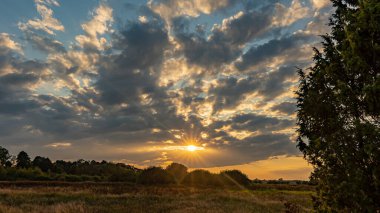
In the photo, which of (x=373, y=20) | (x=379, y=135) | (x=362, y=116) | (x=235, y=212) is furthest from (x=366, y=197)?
(x=235, y=212)

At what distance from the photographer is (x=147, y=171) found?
80.2m

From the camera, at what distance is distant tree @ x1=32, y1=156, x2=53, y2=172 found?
107 meters

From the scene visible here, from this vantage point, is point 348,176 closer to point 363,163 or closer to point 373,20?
point 363,163

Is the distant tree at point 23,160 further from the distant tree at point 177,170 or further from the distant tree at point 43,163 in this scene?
the distant tree at point 177,170

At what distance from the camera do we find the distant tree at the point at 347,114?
33.5 feet

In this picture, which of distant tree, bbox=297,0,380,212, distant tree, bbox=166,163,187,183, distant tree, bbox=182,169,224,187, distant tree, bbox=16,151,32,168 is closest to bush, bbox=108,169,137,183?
distant tree, bbox=166,163,187,183

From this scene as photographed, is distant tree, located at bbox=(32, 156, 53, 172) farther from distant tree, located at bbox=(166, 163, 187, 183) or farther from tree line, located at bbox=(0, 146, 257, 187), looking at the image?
distant tree, located at bbox=(166, 163, 187, 183)

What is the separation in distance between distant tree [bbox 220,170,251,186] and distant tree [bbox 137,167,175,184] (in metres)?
13.5

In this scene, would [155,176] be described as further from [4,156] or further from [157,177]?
[4,156]

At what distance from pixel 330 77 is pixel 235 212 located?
14.0 meters

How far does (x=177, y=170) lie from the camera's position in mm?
88938

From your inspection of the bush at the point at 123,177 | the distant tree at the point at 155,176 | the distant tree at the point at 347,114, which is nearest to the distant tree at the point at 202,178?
the distant tree at the point at 155,176

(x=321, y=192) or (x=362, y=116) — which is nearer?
(x=362, y=116)

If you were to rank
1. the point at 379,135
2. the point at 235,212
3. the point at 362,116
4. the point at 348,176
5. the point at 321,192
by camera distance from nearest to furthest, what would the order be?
1. the point at 379,135
2. the point at 348,176
3. the point at 362,116
4. the point at 321,192
5. the point at 235,212
